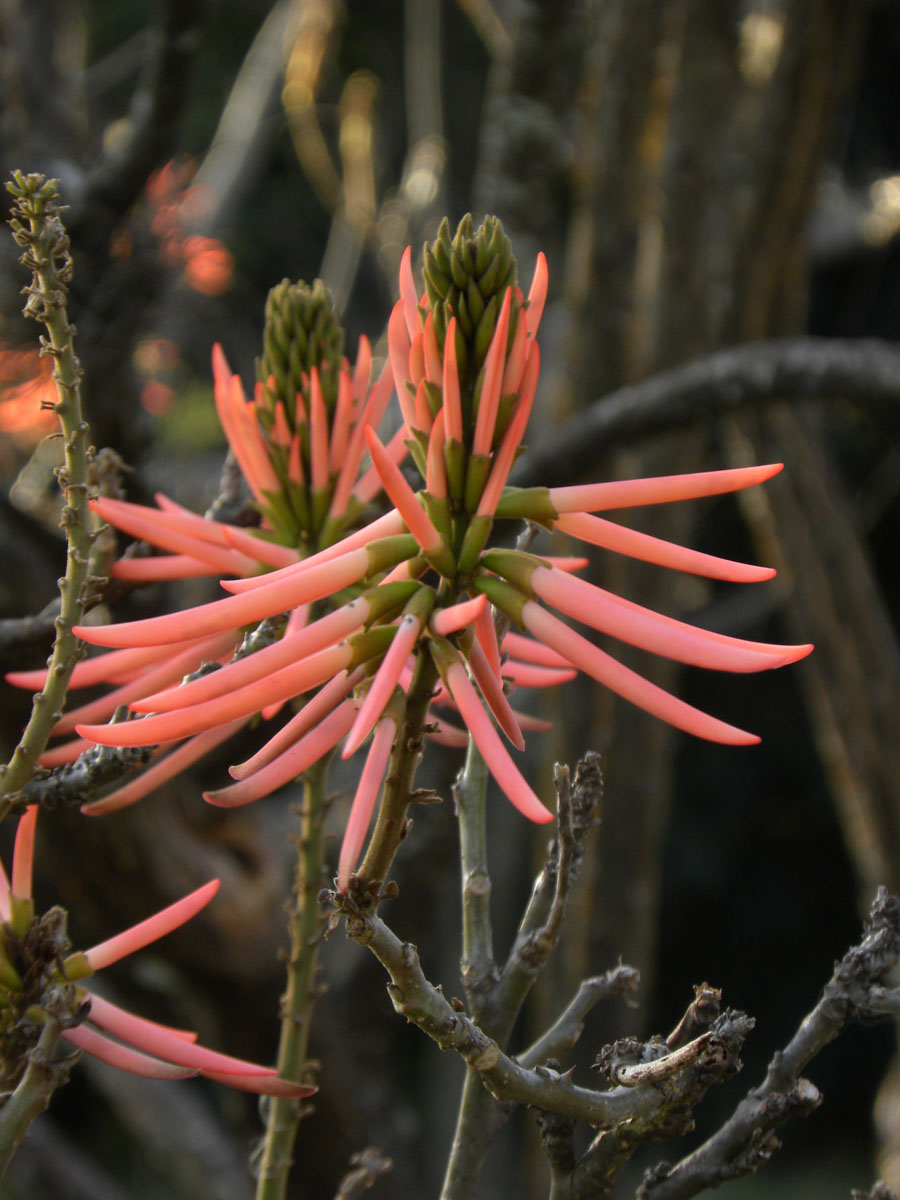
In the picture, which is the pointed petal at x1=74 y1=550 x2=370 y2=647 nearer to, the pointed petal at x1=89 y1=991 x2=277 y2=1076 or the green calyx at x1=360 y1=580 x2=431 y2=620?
the green calyx at x1=360 y1=580 x2=431 y2=620

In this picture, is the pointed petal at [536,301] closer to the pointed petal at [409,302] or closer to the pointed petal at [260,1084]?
the pointed petal at [409,302]

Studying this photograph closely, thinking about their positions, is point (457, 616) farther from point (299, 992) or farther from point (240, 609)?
point (299, 992)

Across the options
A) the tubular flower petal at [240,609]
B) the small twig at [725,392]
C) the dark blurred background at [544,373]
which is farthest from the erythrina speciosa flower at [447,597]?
the small twig at [725,392]

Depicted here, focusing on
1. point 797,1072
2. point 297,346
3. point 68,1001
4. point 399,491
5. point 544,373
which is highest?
point 544,373

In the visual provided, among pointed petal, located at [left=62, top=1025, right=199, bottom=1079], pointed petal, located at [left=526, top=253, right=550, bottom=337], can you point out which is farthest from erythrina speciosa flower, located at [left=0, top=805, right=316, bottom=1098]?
pointed petal, located at [left=526, top=253, right=550, bottom=337]

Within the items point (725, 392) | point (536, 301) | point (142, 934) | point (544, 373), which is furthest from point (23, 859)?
point (544, 373)

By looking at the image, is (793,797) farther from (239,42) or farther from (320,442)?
(320,442)
